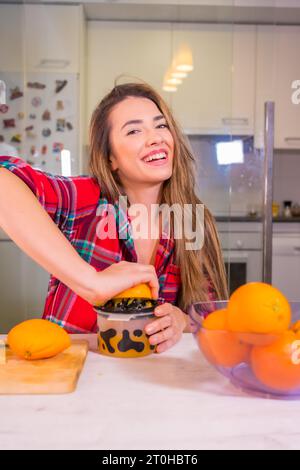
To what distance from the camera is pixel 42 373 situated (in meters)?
0.60

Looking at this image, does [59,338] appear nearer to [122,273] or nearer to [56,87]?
[122,273]

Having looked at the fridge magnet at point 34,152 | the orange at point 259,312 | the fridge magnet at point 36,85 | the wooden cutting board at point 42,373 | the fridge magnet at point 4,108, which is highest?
the fridge magnet at point 36,85

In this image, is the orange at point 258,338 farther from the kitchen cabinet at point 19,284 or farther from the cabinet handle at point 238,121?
the cabinet handle at point 238,121

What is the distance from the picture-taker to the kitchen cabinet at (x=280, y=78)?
2.89 metres

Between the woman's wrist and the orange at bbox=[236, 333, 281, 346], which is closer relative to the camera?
the orange at bbox=[236, 333, 281, 346]

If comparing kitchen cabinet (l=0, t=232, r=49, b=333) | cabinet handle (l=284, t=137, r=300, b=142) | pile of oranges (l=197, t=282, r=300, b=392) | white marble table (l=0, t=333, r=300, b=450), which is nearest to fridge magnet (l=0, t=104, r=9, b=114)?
kitchen cabinet (l=0, t=232, r=49, b=333)

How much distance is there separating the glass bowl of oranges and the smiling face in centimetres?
71

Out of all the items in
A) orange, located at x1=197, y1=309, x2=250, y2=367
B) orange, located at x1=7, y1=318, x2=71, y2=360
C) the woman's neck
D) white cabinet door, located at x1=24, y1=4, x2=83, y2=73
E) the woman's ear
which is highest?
white cabinet door, located at x1=24, y1=4, x2=83, y2=73

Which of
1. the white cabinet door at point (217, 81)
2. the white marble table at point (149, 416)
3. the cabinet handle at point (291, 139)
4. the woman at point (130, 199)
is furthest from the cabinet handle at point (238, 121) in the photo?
the white marble table at point (149, 416)

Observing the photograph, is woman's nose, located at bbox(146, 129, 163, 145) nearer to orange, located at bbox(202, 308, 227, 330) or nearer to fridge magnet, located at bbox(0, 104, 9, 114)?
orange, located at bbox(202, 308, 227, 330)

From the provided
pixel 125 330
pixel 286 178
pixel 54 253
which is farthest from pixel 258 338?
pixel 286 178

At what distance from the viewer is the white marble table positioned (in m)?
0.43

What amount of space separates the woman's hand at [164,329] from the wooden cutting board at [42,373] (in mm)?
103

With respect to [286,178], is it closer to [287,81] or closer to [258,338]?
[287,81]
